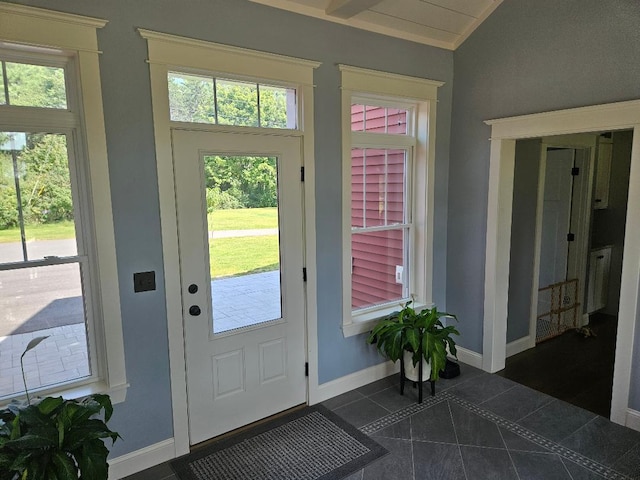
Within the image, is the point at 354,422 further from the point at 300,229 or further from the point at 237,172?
the point at 237,172

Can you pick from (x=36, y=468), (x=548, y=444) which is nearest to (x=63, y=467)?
(x=36, y=468)

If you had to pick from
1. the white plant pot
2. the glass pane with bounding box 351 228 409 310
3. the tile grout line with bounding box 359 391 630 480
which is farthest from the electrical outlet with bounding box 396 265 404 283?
the tile grout line with bounding box 359 391 630 480

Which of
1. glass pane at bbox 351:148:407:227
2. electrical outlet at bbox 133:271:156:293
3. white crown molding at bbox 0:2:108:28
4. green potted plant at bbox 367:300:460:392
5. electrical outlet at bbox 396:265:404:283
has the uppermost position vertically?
white crown molding at bbox 0:2:108:28

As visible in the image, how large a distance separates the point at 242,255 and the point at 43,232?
3.68ft

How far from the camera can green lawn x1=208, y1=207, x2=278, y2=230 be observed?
2.69 metres

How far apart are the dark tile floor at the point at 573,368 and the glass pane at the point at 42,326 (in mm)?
3301

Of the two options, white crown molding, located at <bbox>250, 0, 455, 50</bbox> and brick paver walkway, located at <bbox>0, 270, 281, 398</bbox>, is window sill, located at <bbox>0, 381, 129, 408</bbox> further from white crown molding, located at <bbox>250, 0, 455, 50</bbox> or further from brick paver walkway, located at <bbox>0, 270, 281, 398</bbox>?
white crown molding, located at <bbox>250, 0, 455, 50</bbox>

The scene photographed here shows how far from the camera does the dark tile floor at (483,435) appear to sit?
245 cm

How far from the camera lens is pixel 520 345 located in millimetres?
4125

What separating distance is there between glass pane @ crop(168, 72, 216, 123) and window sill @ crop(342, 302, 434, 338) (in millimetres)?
1836

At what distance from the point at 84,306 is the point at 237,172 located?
3.90 ft

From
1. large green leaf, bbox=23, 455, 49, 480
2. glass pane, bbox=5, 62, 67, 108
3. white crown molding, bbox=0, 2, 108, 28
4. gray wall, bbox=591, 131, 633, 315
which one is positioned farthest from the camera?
gray wall, bbox=591, 131, 633, 315

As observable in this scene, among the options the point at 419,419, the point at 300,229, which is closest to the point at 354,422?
the point at 419,419

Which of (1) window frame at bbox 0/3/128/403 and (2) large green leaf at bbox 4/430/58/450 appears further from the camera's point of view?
(1) window frame at bbox 0/3/128/403
